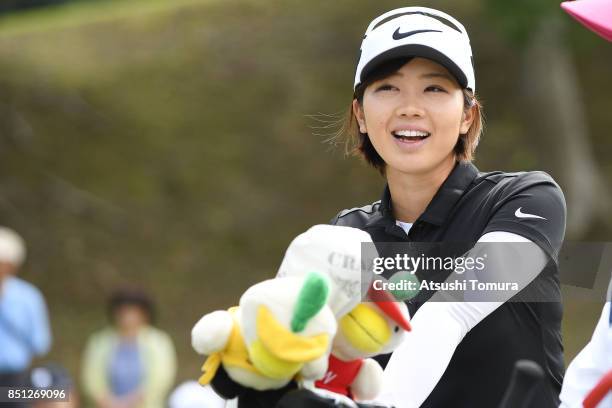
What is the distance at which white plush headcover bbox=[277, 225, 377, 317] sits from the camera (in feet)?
7.05

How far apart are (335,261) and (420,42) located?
0.76 meters

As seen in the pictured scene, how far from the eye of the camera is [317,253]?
2.17m

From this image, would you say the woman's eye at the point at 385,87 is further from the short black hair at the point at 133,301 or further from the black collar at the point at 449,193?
the short black hair at the point at 133,301

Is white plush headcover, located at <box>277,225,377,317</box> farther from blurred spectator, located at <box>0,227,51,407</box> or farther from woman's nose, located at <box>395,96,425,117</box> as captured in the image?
blurred spectator, located at <box>0,227,51,407</box>

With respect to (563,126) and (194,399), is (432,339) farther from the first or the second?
(563,126)

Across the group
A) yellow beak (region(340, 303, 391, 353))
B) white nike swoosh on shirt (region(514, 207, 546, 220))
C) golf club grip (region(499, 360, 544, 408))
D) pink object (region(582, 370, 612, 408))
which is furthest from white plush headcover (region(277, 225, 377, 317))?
white nike swoosh on shirt (region(514, 207, 546, 220))

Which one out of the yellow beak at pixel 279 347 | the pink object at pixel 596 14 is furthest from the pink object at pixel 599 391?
the pink object at pixel 596 14

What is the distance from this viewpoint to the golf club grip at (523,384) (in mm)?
1984

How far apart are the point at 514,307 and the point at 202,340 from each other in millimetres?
864

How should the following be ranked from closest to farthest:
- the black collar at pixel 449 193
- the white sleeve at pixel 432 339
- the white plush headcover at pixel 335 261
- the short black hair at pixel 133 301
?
the white plush headcover at pixel 335 261
the white sleeve at pixel 432 339
the black collar at pixel 449 193
the short black hair at pixel 133 301

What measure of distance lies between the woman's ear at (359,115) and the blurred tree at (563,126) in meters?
11.7

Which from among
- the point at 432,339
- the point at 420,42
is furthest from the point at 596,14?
the point at 432,339

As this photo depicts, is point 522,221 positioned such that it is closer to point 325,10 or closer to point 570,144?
point 570,144

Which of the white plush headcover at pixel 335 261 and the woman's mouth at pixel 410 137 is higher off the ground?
the woman's mouth at pixel 410 137
